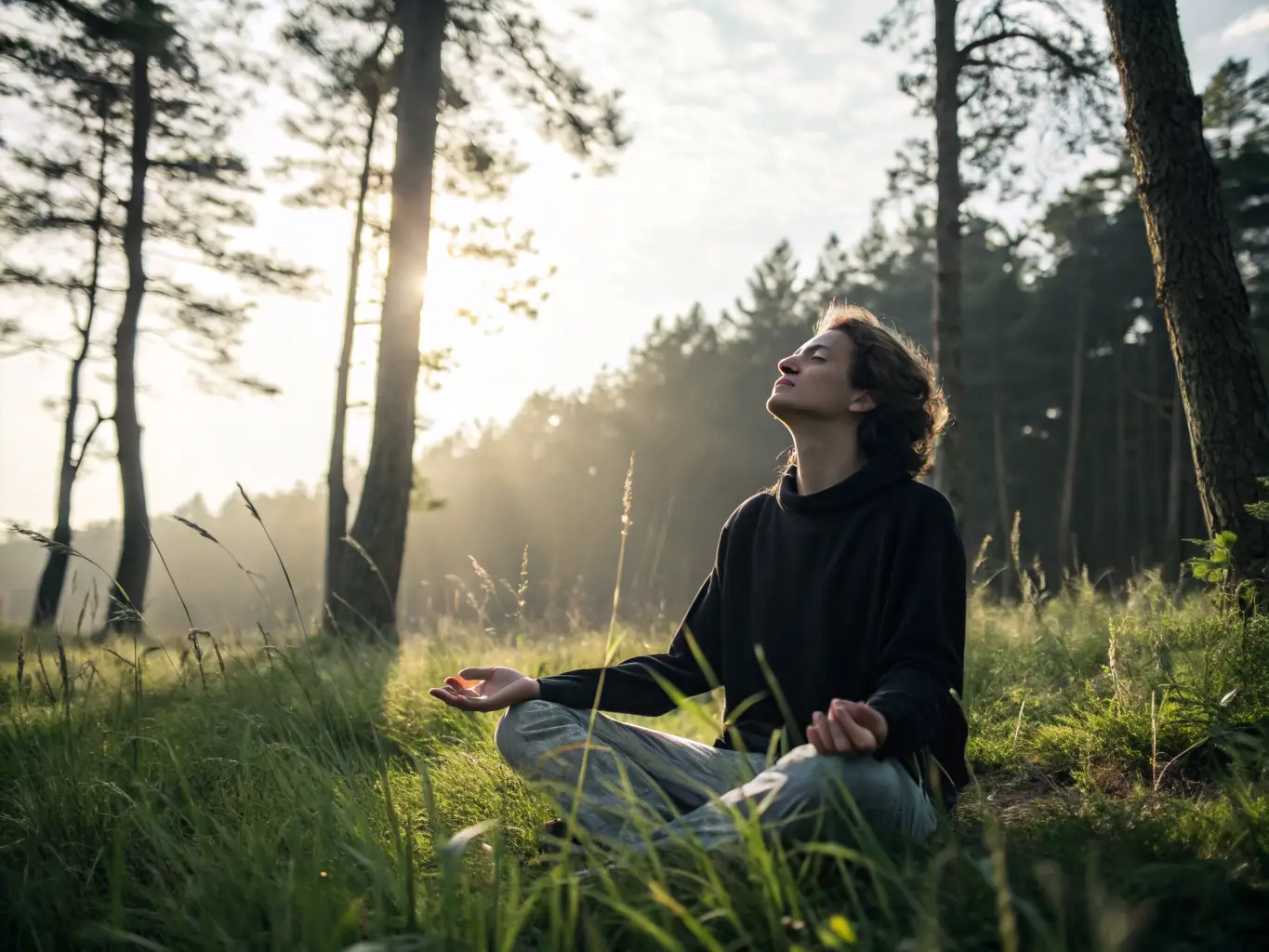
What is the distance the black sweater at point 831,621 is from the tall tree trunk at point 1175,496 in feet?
62.6

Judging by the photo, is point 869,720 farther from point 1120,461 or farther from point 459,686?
point 1120,461

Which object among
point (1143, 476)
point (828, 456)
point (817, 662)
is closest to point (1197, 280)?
point (828, 456)

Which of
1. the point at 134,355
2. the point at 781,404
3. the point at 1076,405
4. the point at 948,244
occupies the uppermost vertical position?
the point at 1076,405

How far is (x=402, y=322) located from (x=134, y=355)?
5880 millimetres

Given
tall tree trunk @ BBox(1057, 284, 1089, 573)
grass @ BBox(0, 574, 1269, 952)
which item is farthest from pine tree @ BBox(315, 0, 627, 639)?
tall tree trunk @ BBox(1057, 284, 1089, 573)

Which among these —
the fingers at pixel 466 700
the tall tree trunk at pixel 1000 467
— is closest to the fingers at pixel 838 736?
the fingers at pixel 466 700

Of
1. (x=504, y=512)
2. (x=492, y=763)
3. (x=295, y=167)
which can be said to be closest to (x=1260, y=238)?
(x=295, y=167)

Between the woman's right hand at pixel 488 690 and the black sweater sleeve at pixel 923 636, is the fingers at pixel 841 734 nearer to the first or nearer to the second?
the black sweater sleeve at pixel 923 636

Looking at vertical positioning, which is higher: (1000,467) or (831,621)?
(1000,467)

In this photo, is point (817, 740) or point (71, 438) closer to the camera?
point (817, 740)

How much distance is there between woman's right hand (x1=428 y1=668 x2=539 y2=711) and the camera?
2307 mm

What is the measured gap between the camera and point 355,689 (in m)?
4.20

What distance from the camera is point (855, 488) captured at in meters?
2.53

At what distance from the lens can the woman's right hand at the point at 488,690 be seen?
7.57ft
